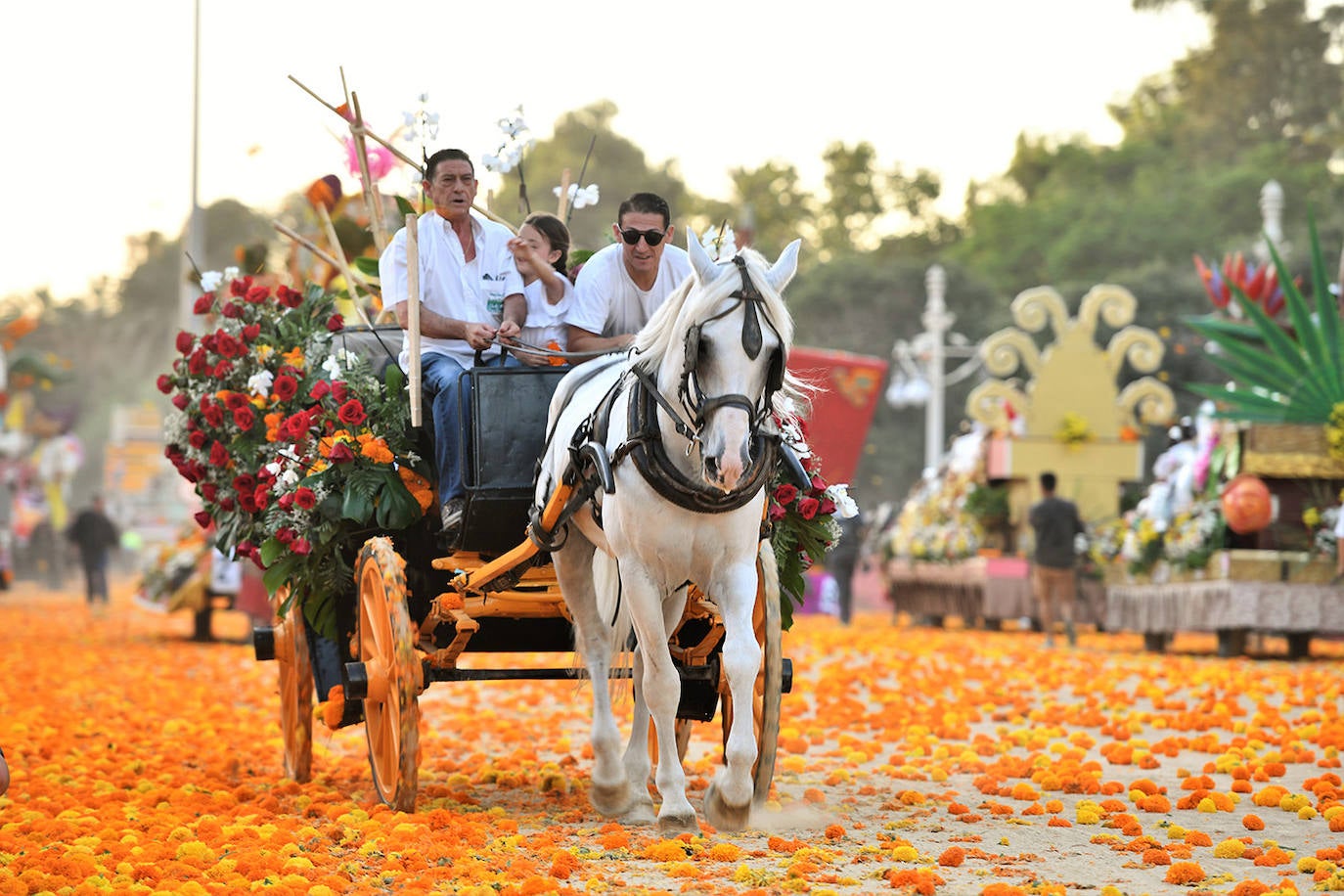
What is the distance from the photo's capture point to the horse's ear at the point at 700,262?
625cm

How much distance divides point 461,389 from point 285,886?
2597 mm

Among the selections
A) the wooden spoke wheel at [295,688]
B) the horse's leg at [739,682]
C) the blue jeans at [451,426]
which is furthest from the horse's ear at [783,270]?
the wooden spoke wheel at [295,688]

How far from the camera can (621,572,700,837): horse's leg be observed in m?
6.61

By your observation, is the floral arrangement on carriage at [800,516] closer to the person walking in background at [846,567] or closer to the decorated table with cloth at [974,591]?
the decorated table with cloth at [974,591]

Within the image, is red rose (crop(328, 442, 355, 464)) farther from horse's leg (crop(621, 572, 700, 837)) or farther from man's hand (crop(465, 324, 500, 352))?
horse's leg (crop(621, 572, 700, 837))

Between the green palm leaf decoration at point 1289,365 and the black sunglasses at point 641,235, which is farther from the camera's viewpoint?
the green palm leaf decoration at point 1289,365

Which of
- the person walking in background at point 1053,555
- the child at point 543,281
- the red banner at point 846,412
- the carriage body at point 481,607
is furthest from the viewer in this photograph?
the red banner at point 846,412

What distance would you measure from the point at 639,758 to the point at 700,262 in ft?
7.34

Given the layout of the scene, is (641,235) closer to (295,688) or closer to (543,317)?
(543,317)

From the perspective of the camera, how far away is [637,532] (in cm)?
652

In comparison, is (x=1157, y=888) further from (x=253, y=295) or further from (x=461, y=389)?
(x=253, y=295)

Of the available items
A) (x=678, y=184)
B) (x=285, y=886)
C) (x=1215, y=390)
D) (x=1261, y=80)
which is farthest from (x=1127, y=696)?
(x=678, y=184)

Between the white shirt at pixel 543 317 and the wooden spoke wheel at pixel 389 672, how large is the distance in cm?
121

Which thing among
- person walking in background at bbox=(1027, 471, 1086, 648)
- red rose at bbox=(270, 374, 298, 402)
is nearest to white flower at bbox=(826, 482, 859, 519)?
red rose at bbox=(270, 374, 298, 402)
